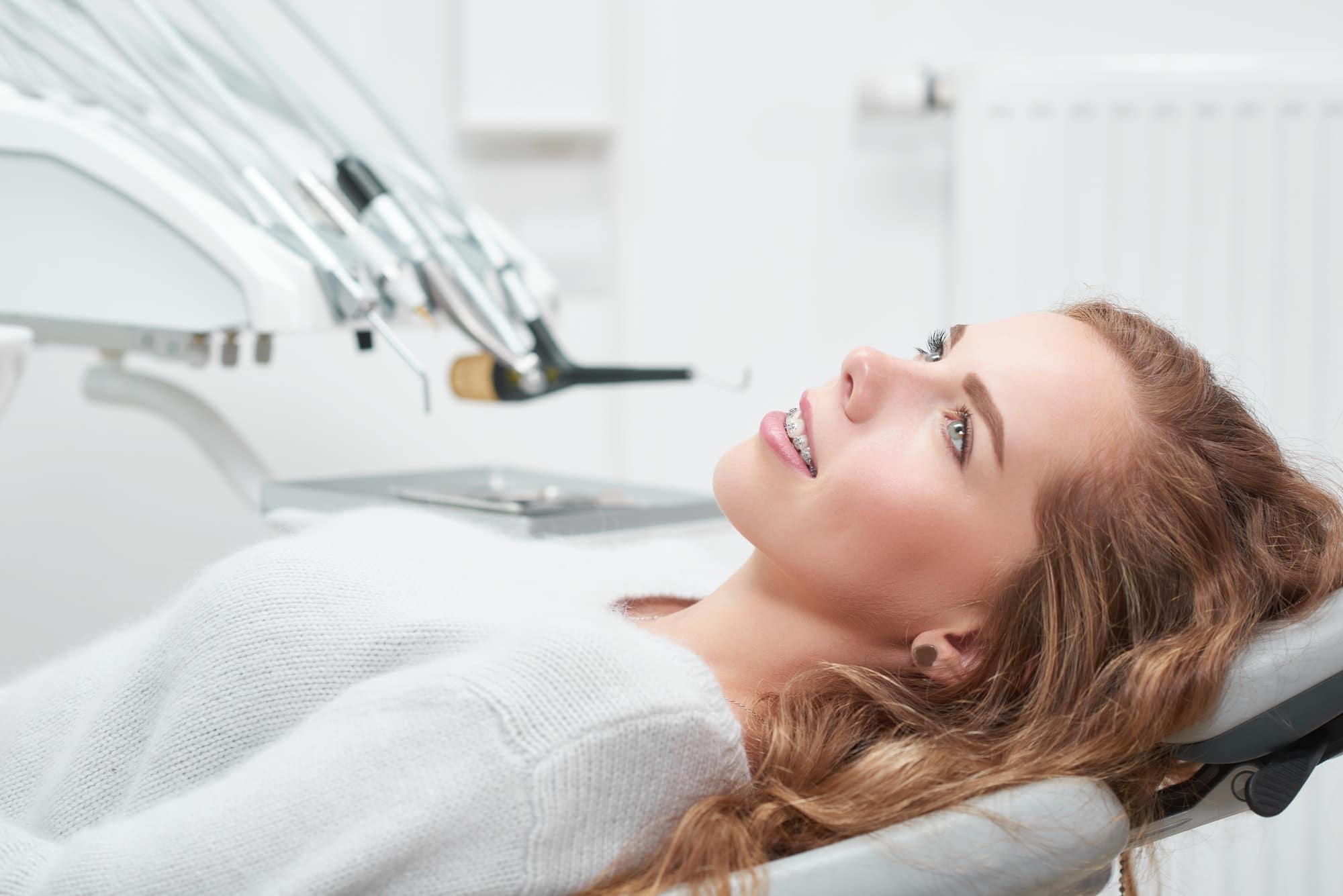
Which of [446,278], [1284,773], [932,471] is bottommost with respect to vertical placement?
[1284,773]

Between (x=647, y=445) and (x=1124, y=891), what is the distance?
A: 118cm

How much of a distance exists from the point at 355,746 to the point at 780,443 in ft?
1.13

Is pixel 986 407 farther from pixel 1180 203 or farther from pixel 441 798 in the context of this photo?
pixel 1180 203

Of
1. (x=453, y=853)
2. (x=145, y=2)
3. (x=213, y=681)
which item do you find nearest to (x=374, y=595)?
(x=213, y=681)

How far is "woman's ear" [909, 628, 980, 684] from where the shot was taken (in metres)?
0.78

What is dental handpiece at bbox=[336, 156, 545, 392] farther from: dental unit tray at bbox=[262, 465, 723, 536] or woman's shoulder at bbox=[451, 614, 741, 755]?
woman's shoulder at bbox=[451, 614, 741, 755]

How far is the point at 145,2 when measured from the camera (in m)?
1.16

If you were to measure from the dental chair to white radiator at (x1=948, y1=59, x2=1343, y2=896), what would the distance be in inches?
38.7

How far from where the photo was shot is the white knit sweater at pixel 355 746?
0.57m

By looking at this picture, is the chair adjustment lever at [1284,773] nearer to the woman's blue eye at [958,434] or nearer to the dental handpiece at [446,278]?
the woman's blue eye at [958,434]

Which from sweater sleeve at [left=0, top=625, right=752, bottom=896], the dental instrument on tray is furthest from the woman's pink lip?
the dental instrument on tray

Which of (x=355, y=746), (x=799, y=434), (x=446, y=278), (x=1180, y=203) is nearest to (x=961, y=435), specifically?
(x=799, y=434)

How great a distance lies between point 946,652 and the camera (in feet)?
2.56

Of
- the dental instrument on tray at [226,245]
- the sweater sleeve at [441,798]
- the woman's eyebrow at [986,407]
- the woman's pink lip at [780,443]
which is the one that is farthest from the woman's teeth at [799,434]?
the dental instrument on tray at [226,245]
